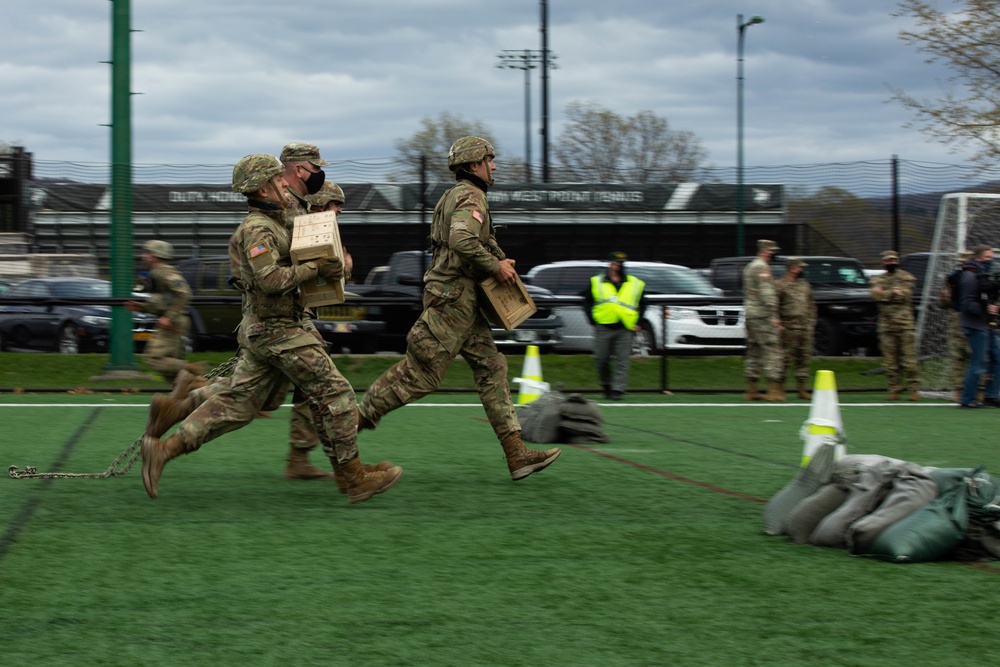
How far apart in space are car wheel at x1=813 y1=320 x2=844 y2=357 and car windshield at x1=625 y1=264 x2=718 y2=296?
1794 millimetres

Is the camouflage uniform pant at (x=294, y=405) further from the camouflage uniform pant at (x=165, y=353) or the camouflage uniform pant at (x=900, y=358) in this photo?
the camouflage uniform pant at (x=900, y=358)

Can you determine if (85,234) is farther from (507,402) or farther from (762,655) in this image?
(762,655)

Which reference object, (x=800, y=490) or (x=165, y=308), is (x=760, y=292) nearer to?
(x=165, y=308)

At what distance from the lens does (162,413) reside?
623 centimetres

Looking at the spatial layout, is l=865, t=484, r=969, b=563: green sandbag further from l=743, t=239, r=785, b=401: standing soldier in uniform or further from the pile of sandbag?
l=743, t=239, r=785, b=401: standing soldier in uniform

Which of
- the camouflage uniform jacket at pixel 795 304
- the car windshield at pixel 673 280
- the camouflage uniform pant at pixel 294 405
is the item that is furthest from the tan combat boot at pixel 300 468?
the car windshield at pixel 673 280

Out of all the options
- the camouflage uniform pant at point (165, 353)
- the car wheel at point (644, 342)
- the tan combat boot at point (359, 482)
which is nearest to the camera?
the tan combat boot at point (359, 482)

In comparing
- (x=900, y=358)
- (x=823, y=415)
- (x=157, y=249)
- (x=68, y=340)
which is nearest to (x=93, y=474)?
(x=823, y=415)

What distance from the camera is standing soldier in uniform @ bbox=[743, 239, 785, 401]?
1426cm

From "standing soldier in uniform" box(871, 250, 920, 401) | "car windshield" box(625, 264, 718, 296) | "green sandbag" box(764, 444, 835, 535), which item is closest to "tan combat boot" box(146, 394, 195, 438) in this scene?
"green sandbag" box(764, 444, 835, 535)

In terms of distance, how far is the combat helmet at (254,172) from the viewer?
225 inches

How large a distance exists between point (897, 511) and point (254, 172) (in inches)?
126

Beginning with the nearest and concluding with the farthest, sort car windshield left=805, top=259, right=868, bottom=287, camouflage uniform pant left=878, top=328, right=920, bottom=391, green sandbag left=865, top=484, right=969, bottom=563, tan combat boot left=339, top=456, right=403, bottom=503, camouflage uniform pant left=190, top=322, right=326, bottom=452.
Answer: green sandbag left=865, top=484, right=969, bottom=563
tan combat boot left=339, top=456, right=403, bottom=503
camouflage uniform pant left=190, top=322, right=326, bottom=452
camouflage uniform pant left=878, top=328, right=920, bottom=391
car windshield left=805, top=259, right=868, bottom=287

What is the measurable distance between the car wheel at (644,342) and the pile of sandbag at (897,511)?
11743 mm
